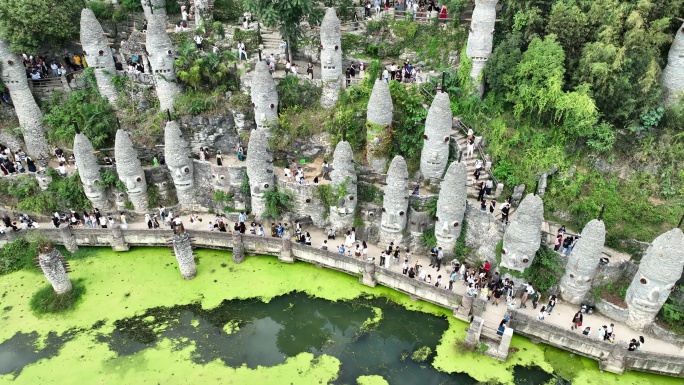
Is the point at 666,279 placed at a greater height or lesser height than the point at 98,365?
greater

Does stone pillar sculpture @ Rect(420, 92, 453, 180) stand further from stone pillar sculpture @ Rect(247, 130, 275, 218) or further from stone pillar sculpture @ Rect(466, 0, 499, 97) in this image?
stone pillar sculpture @ Rect(247, 130, 275, 218)

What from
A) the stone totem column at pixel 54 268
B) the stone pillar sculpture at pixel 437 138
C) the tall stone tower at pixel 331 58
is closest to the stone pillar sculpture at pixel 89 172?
the stone totem column at pixel 54 268

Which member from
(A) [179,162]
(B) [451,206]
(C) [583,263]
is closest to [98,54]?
(A) [179,162]

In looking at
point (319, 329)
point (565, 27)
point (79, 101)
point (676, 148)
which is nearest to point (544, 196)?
point (676, 148)

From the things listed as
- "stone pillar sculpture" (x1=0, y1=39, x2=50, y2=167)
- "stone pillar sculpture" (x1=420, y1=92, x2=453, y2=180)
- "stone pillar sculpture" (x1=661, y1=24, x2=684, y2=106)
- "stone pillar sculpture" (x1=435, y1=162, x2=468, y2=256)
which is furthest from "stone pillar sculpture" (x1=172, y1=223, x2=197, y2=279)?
"stone pillar sculpture" (x1=661, y1=24, x2=684, y2=106)

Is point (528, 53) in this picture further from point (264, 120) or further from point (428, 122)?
point (264, 120)
